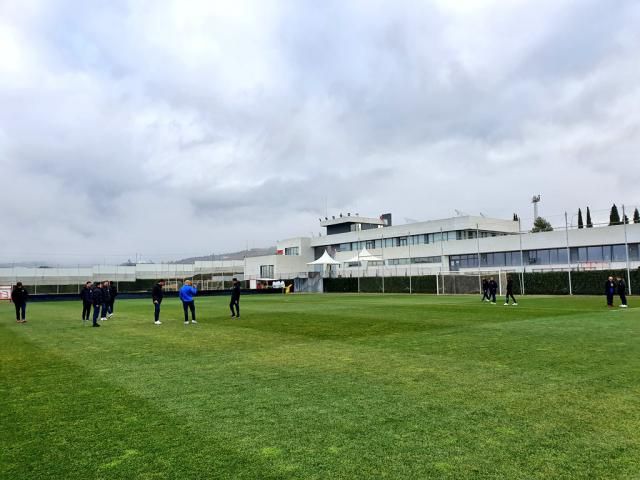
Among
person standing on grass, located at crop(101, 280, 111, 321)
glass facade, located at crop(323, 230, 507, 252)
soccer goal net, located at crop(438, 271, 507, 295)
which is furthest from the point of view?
glass facade, located at crop(323, 230, 507, 252)

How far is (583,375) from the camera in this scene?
8312 millimetres

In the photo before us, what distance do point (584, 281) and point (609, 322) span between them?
1049 inches

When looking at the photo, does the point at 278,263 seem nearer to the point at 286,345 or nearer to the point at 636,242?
the point at 636,242

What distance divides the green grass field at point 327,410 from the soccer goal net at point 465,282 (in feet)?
110

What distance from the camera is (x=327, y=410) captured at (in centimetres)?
645

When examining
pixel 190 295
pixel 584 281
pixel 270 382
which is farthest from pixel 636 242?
pixel 270 382

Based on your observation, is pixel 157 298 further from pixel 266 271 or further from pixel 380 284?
pixel 266 271

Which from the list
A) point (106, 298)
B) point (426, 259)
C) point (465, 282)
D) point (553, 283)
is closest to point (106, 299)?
point (106, 298)

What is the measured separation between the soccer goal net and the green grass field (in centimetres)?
3342

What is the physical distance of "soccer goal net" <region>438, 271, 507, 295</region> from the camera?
4553cm

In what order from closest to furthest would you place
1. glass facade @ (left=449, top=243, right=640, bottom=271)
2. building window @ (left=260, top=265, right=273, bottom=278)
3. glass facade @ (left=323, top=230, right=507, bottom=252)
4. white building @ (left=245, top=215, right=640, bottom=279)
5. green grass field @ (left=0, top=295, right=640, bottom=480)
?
1. green grass field @ (left=0, top=295, right=640, bottom=480)
2. glass facade @ (left=449, top=243, right=640, bottom=271)
3. white building @ (left=245, top=215, right=640, bottom=279)
4. glass facade @ (left=323, top=230, right=507, bottom=252)
5. building window @ (left=260, top=265, right=273, bottom=278)

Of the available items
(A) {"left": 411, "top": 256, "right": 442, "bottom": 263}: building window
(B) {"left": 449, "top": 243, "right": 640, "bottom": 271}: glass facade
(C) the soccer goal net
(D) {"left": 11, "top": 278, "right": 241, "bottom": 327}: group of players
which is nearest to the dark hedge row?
(C) the soccer goal net

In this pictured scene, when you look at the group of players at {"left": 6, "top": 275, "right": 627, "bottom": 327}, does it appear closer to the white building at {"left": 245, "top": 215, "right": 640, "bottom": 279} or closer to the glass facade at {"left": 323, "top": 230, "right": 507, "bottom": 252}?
the white building at {"left": 245, "top": 215, "right": 640, "bottom": 279}

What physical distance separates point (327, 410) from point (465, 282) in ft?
146
